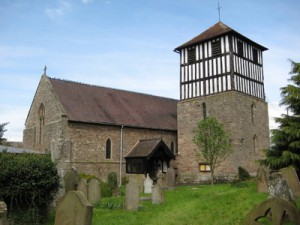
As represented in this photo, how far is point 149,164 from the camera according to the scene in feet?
86.0

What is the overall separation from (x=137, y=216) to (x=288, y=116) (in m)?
10.4

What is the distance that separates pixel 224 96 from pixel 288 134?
10039 mm

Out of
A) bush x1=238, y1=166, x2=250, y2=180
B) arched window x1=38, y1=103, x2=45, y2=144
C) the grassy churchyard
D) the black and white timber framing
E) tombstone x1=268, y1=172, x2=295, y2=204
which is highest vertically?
the black and white timber framing

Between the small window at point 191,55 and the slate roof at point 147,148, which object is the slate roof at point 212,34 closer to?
the small window at point 191,55

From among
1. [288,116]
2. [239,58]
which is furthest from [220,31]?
[288,116]

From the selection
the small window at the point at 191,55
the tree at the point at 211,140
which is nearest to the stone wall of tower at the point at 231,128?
the small window at the point at 191,55

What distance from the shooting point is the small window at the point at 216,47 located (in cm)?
2753

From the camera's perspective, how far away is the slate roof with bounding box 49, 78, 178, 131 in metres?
A: 26.1

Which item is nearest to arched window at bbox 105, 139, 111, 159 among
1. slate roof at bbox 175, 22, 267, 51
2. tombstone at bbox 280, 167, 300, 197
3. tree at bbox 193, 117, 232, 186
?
tree at bbox 193, 117, 232, 186

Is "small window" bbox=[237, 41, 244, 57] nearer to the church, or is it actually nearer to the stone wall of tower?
the church

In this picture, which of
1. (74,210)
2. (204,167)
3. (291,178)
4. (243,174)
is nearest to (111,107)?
(204,167)

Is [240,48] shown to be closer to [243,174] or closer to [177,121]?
[177,121]

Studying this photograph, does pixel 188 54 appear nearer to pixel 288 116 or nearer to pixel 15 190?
pixel 288 116

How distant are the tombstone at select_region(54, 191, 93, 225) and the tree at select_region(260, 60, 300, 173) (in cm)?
1295
